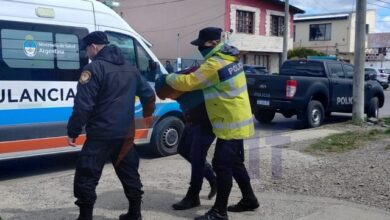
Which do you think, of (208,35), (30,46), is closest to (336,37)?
(30,46)

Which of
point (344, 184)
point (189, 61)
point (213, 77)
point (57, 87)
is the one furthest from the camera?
point (189, 61)

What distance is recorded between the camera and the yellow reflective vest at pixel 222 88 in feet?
16.5

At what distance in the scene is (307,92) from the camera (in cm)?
1303

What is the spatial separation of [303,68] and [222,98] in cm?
995

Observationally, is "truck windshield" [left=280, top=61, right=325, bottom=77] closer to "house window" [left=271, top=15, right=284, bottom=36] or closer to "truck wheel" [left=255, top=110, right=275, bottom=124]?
"truck wheel" [left=255, top=110, right=275, bottom=124]

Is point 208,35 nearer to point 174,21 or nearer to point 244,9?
point 244,9

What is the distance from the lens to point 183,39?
38.3 meters

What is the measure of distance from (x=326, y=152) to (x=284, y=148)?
0.72 meters

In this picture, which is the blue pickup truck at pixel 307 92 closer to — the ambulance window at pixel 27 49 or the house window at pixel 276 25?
the ambulance window at pixel 27 49

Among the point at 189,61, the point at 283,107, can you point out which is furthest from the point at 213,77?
the point at 189,61

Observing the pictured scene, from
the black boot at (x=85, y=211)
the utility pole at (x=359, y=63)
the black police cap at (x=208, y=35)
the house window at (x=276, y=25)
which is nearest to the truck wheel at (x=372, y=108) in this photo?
the utility pole at (x=359, y=63)

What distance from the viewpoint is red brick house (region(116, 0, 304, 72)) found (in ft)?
119

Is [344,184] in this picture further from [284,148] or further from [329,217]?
[284,148]

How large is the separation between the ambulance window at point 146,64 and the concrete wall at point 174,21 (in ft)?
89.3
